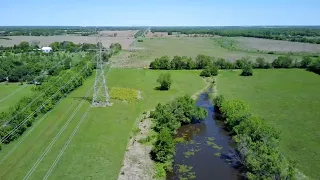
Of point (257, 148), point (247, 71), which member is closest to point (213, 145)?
point (257, 148)

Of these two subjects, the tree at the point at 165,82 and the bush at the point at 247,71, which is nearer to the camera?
the tree at the point at 165,82

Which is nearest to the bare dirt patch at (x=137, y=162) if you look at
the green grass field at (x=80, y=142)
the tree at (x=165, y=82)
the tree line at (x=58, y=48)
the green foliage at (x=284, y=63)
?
the green grass field at (x=80, y=142)

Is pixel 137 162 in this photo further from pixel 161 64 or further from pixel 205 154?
pixel 161 64

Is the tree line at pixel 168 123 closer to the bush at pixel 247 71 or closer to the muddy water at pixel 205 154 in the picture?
the muddy water at pixel 205 154

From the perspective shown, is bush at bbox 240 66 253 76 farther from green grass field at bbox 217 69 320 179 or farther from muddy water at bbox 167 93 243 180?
muddy water at bbox 167 93 243 180

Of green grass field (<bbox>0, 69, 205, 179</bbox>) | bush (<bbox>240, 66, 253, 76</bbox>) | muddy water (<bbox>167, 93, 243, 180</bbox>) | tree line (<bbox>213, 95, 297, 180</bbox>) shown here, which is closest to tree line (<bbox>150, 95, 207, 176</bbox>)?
muddy water (<bbox>167, 93, 243, 180</bbox>)
